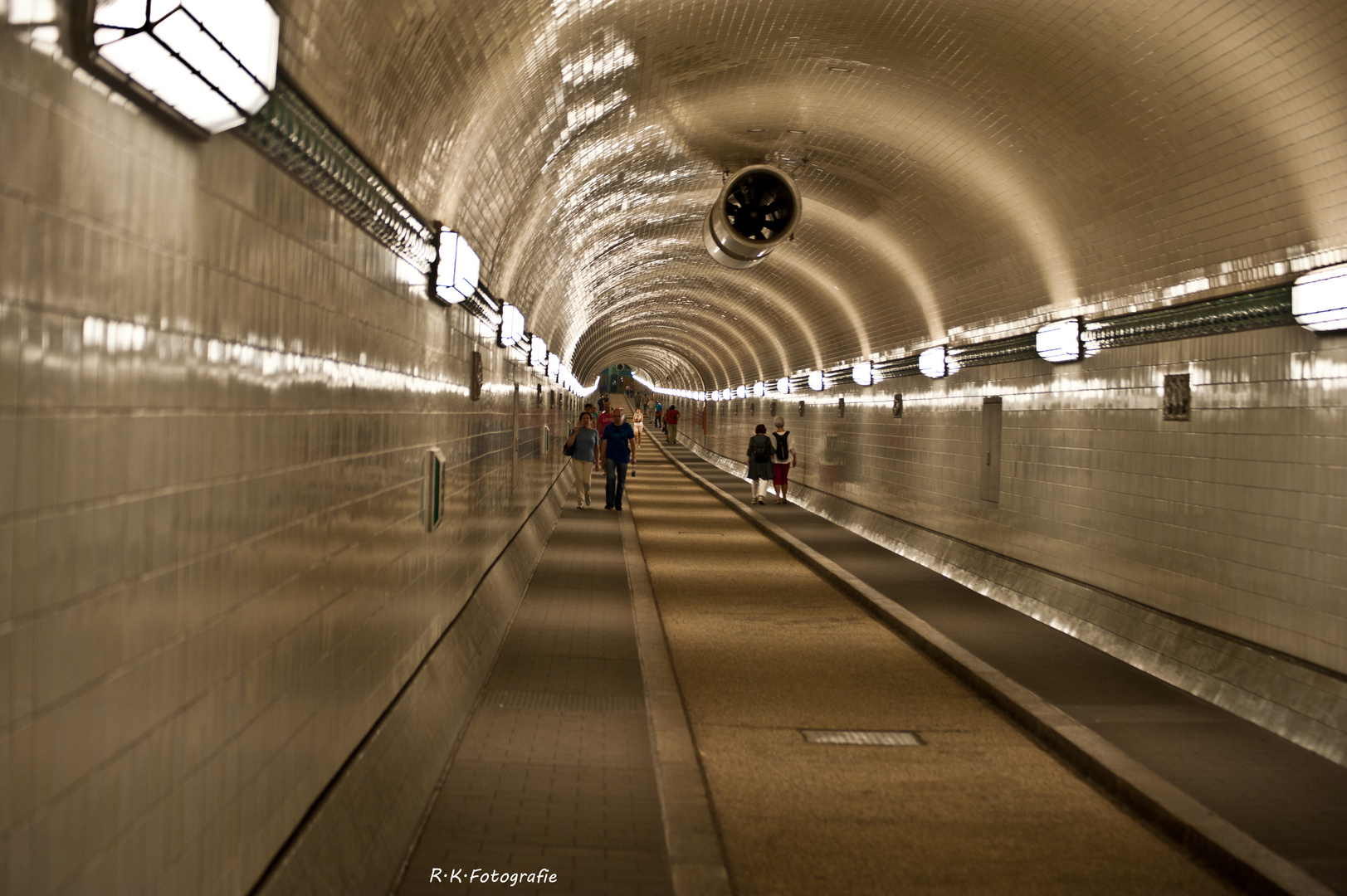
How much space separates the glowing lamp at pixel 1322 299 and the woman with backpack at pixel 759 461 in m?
15.4

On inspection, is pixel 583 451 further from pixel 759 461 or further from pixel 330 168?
pixel 330 168

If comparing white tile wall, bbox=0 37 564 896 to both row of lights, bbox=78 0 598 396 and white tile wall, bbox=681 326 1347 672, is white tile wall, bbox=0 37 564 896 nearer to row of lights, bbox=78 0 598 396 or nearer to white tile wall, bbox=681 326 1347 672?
row of lights, bbox=78 0 598 396

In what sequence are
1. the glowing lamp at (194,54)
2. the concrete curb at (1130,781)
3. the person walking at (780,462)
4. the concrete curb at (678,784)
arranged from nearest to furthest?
the glowing lamp at (194,54) < the concrete curb at (678,784) < the concrete curb at (1130,781) < the person walking at (780,462)

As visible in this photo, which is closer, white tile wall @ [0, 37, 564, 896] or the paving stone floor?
white tile wall @ [0, 37, 564, 896]

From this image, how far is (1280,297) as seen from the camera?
23.4 feet

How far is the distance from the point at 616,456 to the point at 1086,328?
1114 centimetres

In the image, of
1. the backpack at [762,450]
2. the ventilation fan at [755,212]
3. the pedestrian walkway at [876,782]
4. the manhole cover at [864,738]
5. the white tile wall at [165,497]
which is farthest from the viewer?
the backpack at [762,450]

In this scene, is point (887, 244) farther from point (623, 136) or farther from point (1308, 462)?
point (1308, 462)

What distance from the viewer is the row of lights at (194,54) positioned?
2.35 meters

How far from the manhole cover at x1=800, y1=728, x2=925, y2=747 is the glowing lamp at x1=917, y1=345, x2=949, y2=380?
7.53m

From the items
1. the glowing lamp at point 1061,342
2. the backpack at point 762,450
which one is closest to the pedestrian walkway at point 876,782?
the glowing lamp at point 1061,342

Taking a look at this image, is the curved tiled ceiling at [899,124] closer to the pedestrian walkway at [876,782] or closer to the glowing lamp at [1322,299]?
the glowing lamp at [1322,299]

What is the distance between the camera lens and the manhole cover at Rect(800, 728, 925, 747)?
6879 mm

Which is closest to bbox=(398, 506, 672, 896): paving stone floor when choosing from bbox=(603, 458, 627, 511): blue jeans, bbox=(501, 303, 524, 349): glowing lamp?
bbox=(501, 303, 524, 349): glowing lamp
